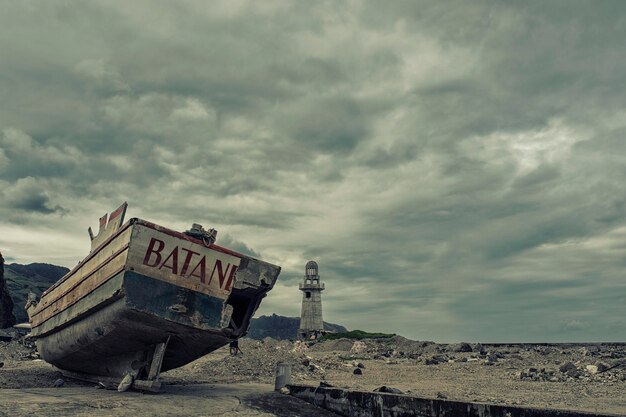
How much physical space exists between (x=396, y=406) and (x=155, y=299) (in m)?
4.73

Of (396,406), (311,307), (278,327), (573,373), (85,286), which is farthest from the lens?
(278,327)

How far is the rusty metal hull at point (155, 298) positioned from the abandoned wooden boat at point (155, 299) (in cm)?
2

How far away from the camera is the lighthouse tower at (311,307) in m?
58.4

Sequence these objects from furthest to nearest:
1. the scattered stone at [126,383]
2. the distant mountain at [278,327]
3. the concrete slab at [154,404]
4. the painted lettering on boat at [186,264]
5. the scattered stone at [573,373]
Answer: the distant mountain at [278,327]
the scattered stone at [573,373]
the scattered stone at [126,383]
the painted lettering on boat at [186,264]
the concrete slab at [154,404]

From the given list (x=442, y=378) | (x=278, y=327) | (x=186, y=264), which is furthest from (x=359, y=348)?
(x=278, y=327)

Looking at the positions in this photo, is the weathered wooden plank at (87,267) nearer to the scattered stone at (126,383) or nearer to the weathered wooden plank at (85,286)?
the weathered wooden plank at (85,286)

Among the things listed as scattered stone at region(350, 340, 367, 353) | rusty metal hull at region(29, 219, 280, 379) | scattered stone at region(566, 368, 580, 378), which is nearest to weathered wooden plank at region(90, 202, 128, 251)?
rusty metal hull at region(29, 219, 280, 379)

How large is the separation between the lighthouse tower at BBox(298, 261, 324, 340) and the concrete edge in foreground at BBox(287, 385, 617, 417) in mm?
→ 49759

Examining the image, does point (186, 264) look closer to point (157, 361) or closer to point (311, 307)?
point (157, 361)

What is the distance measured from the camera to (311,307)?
58906mm

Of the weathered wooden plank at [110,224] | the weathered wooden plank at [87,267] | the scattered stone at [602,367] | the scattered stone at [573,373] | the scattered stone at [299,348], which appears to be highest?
the weathered wooden plank at [110,224]

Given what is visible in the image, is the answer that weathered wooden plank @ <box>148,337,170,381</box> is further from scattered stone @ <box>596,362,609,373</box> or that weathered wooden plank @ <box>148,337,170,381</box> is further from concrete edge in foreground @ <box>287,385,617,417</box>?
scattered stone @ <box>596,362,609,373</box>

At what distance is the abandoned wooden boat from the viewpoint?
8523 millimetres

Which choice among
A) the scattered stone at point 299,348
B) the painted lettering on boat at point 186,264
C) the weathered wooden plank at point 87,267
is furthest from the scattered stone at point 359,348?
the painted lettering on boat at point 186,264
